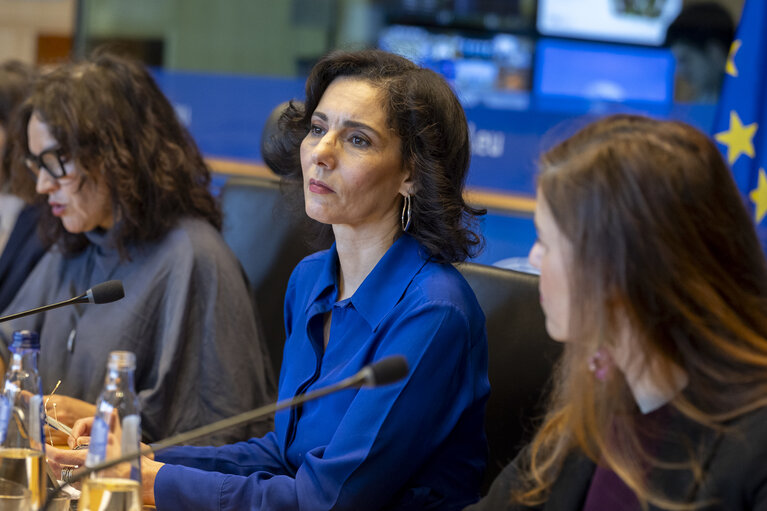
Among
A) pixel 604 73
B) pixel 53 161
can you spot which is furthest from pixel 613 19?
pixel 53 161

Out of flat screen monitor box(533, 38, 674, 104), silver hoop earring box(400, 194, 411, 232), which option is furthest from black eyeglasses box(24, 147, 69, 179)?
flat screen monitor box(533, 38, 674, 104)

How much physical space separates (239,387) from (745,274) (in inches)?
46.3

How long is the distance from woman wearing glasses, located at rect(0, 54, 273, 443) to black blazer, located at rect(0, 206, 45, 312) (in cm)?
24

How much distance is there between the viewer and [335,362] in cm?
155

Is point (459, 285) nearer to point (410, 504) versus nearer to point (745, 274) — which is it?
point (410, 504)

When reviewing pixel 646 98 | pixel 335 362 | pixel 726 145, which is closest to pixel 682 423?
pixel 335 362

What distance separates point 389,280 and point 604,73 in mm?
2237

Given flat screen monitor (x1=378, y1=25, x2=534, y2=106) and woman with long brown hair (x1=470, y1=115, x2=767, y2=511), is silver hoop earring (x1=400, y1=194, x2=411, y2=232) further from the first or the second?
Answer: flat screen monitor (x1=378, y1=25, x2=534, y2=106)

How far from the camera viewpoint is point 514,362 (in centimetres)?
167

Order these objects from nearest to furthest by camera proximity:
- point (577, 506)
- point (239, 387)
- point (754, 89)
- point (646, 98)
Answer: point (577, 506)
point (239, 387)
point (754, 89)
point (646, 98)

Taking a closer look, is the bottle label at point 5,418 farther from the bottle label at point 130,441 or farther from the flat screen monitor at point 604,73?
the flat screen monitor at point 604,73

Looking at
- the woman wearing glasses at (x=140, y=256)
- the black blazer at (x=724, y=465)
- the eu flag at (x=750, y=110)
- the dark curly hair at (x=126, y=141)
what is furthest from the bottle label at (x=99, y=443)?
the eu flag at (x=750, y=110)

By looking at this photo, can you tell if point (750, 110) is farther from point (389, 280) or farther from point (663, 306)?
point (663, 306)

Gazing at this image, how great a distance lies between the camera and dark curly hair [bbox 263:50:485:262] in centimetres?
158
